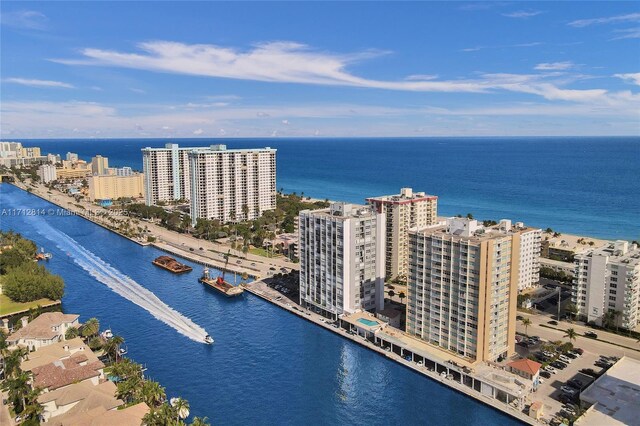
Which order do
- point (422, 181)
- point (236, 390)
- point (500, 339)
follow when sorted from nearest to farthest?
point (236, 390)
point (500, 339)
point (422, 181)

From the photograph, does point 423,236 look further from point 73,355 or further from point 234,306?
point 73,355

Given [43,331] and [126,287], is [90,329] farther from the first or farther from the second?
[126,287]

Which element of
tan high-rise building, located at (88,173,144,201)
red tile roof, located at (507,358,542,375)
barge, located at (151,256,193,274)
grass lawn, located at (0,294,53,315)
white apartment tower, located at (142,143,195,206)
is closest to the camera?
red tile roof, located at (507,358,542,375)

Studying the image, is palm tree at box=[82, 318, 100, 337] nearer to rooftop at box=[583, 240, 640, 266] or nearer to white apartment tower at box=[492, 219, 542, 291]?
white apartment tower at box=[492, 219, 542, 291]

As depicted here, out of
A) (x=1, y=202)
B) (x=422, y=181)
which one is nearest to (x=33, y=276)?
(x=1, y=202)

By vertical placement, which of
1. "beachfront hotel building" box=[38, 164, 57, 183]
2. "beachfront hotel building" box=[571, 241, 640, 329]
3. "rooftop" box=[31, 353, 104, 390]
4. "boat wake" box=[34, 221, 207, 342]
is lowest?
"boat wake" box=[34, 221, 207, 342]

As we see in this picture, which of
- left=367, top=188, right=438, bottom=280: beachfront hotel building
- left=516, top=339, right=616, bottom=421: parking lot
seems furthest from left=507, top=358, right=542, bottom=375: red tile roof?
left=367, top=188, right=438, bottom=280: beachfront hotel building
